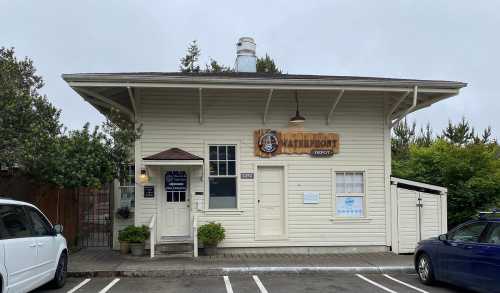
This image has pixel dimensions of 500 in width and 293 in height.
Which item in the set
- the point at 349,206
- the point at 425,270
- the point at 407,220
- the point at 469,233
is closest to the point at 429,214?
the point at 407,220

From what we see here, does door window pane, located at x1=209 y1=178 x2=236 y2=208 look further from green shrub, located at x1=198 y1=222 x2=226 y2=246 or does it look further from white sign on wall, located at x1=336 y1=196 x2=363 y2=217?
white sign on wall, located at x1=336 y1=196 x2=363 y2=217

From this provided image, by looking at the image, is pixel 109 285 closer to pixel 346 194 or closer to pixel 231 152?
pixel 231 152

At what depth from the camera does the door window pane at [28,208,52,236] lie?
831cm

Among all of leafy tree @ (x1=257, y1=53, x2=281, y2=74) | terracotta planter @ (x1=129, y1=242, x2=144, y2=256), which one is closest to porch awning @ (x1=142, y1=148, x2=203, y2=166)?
terracotta planter @ (x1=129, y1=242, x2=144, y2=256)

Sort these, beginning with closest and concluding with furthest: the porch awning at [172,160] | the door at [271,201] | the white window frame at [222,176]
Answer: the porch awning at [172,160] < the white window frame at [222,176] < the door at [271,201]

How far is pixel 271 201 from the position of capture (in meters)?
13.2

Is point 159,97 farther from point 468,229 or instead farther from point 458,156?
point 458,156

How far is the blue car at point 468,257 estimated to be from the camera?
25.7ft

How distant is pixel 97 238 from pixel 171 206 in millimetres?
4350

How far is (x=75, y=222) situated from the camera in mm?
14883

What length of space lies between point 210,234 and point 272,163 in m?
2.51

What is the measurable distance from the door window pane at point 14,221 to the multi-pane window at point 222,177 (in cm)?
563

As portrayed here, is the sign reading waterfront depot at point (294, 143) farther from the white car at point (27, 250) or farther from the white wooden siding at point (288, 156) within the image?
the white car at point (27, 250)

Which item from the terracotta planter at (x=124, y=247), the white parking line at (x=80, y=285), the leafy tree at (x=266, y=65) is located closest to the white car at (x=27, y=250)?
the white parking line at (x=80, y=285)
